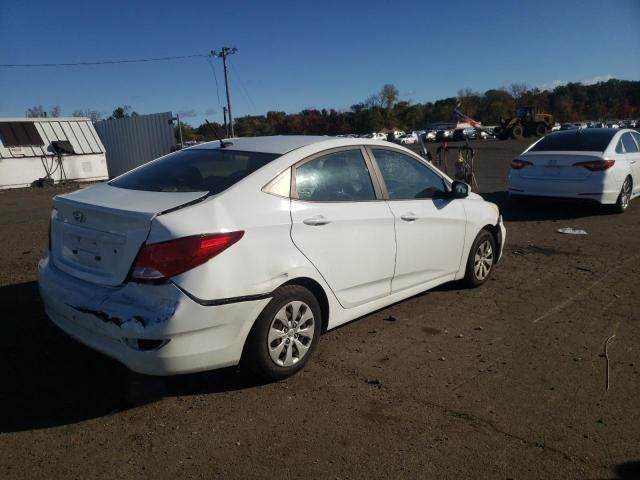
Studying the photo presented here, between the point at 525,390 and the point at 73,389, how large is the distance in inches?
117

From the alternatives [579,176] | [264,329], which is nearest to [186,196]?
[264,329]

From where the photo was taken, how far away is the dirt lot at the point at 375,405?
2.70 m

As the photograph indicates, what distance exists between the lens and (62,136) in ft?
67.1

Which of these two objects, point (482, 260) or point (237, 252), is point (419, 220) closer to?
point (482, 260)

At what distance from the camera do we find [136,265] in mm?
2994

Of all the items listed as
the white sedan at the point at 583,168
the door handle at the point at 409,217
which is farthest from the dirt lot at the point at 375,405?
the white sedan at the point at 583,168

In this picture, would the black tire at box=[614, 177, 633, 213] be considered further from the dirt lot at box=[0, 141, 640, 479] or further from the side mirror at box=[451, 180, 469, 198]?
the side mirror at box=[451, 180, 469, 198]

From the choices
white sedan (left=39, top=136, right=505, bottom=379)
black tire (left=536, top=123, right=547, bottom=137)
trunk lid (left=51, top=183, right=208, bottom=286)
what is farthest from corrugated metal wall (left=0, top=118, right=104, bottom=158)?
black tire (left=536, top=123, right=547, bottom=137)

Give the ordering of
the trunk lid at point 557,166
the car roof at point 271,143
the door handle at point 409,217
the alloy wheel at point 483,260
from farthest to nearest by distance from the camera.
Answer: the trunk lid at point 557,166, the alloy wheel at point 483,260, the door handle at point 409,217, the car roof at point 271,143

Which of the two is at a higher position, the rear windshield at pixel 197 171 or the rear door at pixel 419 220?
the rear windshield at pixel 197 171

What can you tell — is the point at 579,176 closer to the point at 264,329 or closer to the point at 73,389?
the point at 264,329

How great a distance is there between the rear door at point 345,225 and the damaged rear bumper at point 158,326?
617 mm

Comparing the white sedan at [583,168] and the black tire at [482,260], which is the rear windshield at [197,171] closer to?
the black tire at [482,260]

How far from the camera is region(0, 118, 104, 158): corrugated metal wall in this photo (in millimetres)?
18969
